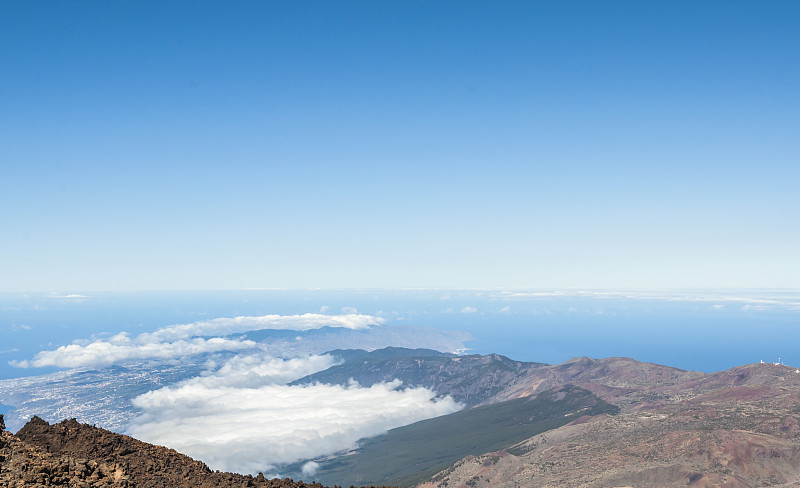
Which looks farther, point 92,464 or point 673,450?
point 673,450

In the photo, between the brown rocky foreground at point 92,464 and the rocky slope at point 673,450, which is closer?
the brown rocky foreground at point 92,464

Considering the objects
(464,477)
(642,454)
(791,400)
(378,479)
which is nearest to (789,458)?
(642,454)

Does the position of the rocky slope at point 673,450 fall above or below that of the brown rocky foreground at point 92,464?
below

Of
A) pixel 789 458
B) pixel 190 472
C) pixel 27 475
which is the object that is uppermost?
pixel 27 475

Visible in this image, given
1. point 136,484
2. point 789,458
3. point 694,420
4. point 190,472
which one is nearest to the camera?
point 136,484

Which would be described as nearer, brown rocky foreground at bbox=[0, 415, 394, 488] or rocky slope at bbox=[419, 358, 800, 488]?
brown rocky foreground at bbox=[0, 415, 394, 488]

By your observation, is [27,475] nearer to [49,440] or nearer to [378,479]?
[49,440]

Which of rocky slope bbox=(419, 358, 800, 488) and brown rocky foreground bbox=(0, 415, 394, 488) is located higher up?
brown rocky foreground bbox=(0, 415, 394, 488)

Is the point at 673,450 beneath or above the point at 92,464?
beneath
